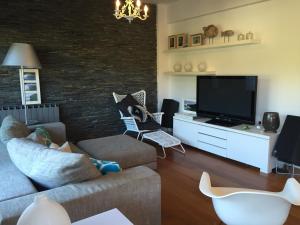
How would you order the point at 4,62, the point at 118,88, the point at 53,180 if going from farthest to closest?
the point at 118,88 < the point at 4,62 < the point at 53,180

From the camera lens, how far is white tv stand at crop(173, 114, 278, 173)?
3326mm

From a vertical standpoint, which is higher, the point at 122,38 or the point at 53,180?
the point at 122,38

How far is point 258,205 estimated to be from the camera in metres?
1.47

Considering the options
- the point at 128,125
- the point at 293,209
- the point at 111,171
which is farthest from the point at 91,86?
the point at 293,209

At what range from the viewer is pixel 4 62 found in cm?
357

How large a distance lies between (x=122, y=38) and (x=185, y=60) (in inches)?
Result: 49.9

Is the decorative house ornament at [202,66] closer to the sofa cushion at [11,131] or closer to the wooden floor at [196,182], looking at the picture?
the wooden floor at [196,182]

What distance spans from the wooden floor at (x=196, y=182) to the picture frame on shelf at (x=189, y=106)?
86 centimetres

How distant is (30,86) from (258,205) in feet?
12.0

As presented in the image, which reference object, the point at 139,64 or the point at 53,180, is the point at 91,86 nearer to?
A: the point at 139,64

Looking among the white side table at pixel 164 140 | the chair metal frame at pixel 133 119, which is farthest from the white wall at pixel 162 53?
the white side table at pixel 164 140

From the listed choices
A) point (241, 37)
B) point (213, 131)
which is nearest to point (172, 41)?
point (241, 37)

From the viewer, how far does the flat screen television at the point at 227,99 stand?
3.66 meters

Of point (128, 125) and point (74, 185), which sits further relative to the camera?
point (128, 125)
